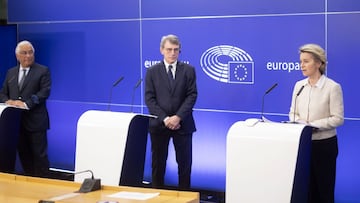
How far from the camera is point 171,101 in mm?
5266

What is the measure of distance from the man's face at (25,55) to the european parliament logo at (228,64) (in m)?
1.66

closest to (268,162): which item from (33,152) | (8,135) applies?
(8,135)

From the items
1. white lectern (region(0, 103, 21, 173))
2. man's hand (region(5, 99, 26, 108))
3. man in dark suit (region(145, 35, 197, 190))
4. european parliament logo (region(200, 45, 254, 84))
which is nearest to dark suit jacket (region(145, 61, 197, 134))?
man in dark suit (region(145, 35, 197, 190))

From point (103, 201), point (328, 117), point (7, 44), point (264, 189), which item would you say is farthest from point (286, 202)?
point (7, 44)

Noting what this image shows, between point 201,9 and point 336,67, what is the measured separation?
1499mm

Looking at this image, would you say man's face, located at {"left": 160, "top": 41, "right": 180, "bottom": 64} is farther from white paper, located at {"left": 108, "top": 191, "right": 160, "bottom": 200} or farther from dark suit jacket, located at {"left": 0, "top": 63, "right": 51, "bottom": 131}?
white paper, located at {"left": 108, "top": 191, "right": 160, "bottom": 200}

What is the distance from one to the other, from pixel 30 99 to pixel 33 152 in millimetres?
531

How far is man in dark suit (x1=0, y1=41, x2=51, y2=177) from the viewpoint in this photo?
600cm

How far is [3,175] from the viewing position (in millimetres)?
3594

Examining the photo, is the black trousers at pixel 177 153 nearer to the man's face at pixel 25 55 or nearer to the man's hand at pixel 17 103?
the man's hand at pixel 17 103

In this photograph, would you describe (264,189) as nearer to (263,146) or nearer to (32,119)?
(263,146)

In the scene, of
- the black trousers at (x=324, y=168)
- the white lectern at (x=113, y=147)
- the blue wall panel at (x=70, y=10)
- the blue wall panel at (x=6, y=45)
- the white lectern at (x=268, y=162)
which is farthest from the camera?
the blue wall panel at (x=6, y=45)

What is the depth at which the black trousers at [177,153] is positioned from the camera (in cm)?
532

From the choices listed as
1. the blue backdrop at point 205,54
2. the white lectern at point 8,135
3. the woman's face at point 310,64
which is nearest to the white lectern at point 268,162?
the woman's face at point 310,64
